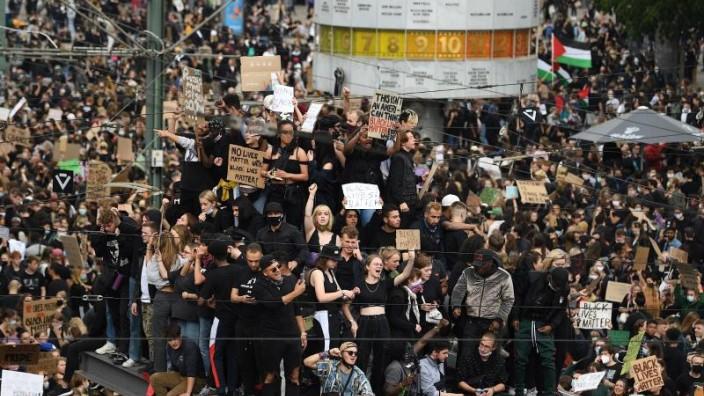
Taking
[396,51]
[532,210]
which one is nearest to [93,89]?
[396,51]

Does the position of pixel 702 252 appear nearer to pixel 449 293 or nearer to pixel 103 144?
pixel 449 293

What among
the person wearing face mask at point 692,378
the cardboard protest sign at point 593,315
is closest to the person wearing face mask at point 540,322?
the cardboard protest sign at point 593,315

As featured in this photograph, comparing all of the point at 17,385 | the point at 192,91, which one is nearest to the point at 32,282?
the point at 192,91

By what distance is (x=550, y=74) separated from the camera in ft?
147

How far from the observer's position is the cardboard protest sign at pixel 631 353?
2206cm

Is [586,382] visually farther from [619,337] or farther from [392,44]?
[392,44]

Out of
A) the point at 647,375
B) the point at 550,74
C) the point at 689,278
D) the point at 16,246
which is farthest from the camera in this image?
the point at 550,74

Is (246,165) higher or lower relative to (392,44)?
higher

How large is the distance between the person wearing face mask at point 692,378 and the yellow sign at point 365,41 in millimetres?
22102

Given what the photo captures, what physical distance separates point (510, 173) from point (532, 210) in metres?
3.75

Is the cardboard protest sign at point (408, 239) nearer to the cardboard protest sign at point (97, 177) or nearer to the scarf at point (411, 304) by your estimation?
the scarf at point (411, 304)

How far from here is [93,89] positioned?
155 feet

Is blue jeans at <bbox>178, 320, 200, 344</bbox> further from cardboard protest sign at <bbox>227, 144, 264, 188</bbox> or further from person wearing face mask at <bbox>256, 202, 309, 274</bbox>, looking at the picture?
cardboard protest sign at <bbox>227, 144, 264, 188</bbox>

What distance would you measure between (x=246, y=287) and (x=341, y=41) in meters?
24.9
